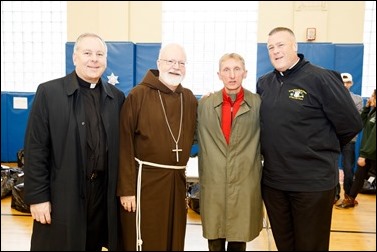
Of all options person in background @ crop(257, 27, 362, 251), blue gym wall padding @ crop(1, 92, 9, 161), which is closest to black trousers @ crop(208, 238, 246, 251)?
person in background @ crop(257, 27, 362, 251)

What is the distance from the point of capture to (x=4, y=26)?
680 cm

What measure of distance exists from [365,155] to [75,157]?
3.12 metres

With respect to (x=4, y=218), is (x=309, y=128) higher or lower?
higher

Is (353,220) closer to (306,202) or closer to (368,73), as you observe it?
(306,202)

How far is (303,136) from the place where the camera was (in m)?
1.93

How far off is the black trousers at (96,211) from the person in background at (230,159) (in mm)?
606

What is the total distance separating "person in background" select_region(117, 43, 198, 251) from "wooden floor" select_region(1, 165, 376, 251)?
78 centimetres

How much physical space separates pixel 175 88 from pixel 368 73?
5.30 m

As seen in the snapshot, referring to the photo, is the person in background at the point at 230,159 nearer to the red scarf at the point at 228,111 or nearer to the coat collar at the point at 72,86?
the red scarf at the point at 228,111

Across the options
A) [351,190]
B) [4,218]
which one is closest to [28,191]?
[4,218]

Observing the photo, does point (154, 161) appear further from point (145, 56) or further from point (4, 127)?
point (4, 127)

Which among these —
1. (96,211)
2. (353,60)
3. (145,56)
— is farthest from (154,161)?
(353,60)

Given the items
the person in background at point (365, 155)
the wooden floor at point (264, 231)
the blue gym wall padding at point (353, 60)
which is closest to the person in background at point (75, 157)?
the wooden floor at point (264, 231)

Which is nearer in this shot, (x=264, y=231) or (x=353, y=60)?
(x=264, y=231)
